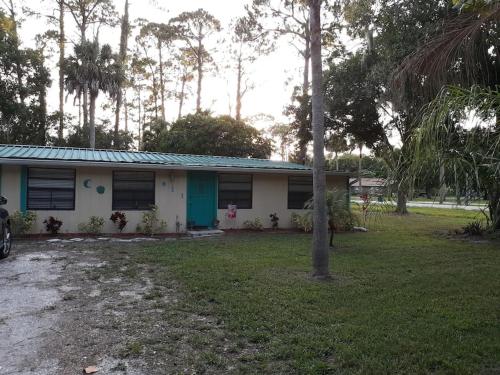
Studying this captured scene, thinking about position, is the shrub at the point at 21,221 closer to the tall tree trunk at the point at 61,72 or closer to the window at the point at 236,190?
the window at the point at 236,190

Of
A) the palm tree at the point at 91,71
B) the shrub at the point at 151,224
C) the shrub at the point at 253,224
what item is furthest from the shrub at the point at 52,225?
the palm tree at the point at 91,71

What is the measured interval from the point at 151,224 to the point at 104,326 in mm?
8166

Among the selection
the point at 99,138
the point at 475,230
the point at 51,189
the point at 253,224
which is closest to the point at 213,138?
the point at 99,138

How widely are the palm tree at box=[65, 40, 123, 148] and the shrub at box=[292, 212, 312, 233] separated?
13499 mm

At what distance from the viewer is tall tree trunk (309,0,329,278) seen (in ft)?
23.4

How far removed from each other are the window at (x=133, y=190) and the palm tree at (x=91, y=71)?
11.7 meters

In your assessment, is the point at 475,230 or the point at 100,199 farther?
the point at 475,230

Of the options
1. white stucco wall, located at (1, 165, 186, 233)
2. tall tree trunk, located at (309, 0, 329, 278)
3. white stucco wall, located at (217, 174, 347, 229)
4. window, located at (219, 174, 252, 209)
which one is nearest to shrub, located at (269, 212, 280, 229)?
white stucco wall, located at (217, 174, 347, 229)

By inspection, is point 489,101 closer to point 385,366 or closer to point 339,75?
point 385,366

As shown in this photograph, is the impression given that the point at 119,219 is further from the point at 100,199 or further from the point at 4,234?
the point at 4,234

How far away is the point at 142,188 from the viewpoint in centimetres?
1289

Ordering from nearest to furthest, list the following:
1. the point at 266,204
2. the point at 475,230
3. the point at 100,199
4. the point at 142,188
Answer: the point at 100,199
the point at 142,188
the point at 475,230
the point at 266,204

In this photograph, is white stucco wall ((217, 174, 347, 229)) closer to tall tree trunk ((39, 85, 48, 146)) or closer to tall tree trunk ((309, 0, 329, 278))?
tall tree trunk ((309, 0, 329, 278))

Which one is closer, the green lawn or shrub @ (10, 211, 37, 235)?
the green lawn
